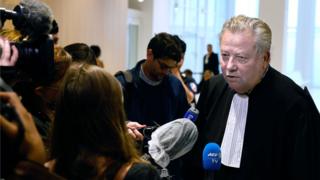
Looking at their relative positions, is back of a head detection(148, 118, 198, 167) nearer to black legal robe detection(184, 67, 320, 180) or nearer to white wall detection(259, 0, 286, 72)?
black legal robe detection(184, 67, 320, 180)

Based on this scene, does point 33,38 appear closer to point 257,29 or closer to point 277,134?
point 257,29

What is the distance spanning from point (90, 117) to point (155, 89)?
180 cm

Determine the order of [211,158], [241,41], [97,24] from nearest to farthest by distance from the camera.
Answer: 1. [211,158]
2. [241,41]
3. [97,24]

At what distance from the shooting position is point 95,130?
1300 millimetres

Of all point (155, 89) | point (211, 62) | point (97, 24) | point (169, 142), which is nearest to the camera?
point (169, 142)

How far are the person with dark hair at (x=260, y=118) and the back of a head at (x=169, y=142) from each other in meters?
0.38

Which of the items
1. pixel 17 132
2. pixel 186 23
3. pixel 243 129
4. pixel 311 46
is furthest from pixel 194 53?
pixel 17 132

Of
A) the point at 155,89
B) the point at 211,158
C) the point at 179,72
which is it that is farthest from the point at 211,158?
the point at 179,72

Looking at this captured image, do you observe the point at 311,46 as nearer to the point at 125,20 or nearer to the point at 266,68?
the point at 125,20

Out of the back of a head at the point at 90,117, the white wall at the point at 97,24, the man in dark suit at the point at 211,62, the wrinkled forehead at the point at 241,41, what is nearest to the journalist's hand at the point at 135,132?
the wrinkled forehead at the point at 241,41

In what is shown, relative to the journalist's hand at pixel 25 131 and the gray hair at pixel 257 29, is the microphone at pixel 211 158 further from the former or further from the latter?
the journalist's hand at pixel 25 131

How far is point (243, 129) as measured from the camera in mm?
2166

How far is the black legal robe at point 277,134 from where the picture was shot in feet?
6.62

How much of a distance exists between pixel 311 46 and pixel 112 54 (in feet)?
12.0
